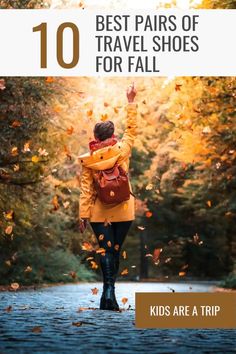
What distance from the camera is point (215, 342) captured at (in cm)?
762

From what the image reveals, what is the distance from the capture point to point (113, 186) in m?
10.0

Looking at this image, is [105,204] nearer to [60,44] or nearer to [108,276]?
[108,276]

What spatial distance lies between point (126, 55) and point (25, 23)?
5.93 feet

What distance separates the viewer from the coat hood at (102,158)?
33.2 ft

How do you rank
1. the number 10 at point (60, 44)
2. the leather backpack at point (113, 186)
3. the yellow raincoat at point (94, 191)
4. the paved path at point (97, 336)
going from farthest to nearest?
the number 10 at point (60, 44) → the yellow raincoat at point (94, 191) → the leather backpack at point (113, 186) → the paved path at point (97, 336)

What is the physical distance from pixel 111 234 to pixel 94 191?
536 millimetres

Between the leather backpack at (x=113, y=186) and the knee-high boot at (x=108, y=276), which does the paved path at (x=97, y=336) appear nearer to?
the knee-high boot at (x=108, y=276)

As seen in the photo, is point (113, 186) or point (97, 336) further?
point (113, 186)

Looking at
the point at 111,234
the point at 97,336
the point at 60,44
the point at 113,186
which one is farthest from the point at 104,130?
the point at 97,336

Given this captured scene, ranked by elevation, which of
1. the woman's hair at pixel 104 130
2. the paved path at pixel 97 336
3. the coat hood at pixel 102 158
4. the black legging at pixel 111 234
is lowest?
the paved path at pixel 97 336

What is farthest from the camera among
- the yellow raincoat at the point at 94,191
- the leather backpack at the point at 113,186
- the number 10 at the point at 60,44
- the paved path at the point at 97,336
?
the number 10 at the point at 60,44

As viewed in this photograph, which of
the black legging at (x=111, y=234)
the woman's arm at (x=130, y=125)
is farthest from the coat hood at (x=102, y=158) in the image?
the black legging at (x=111, y=234)

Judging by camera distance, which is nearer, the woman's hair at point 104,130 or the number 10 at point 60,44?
the woman's hair at point 104,130

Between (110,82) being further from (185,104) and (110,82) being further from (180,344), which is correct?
(180,344)
